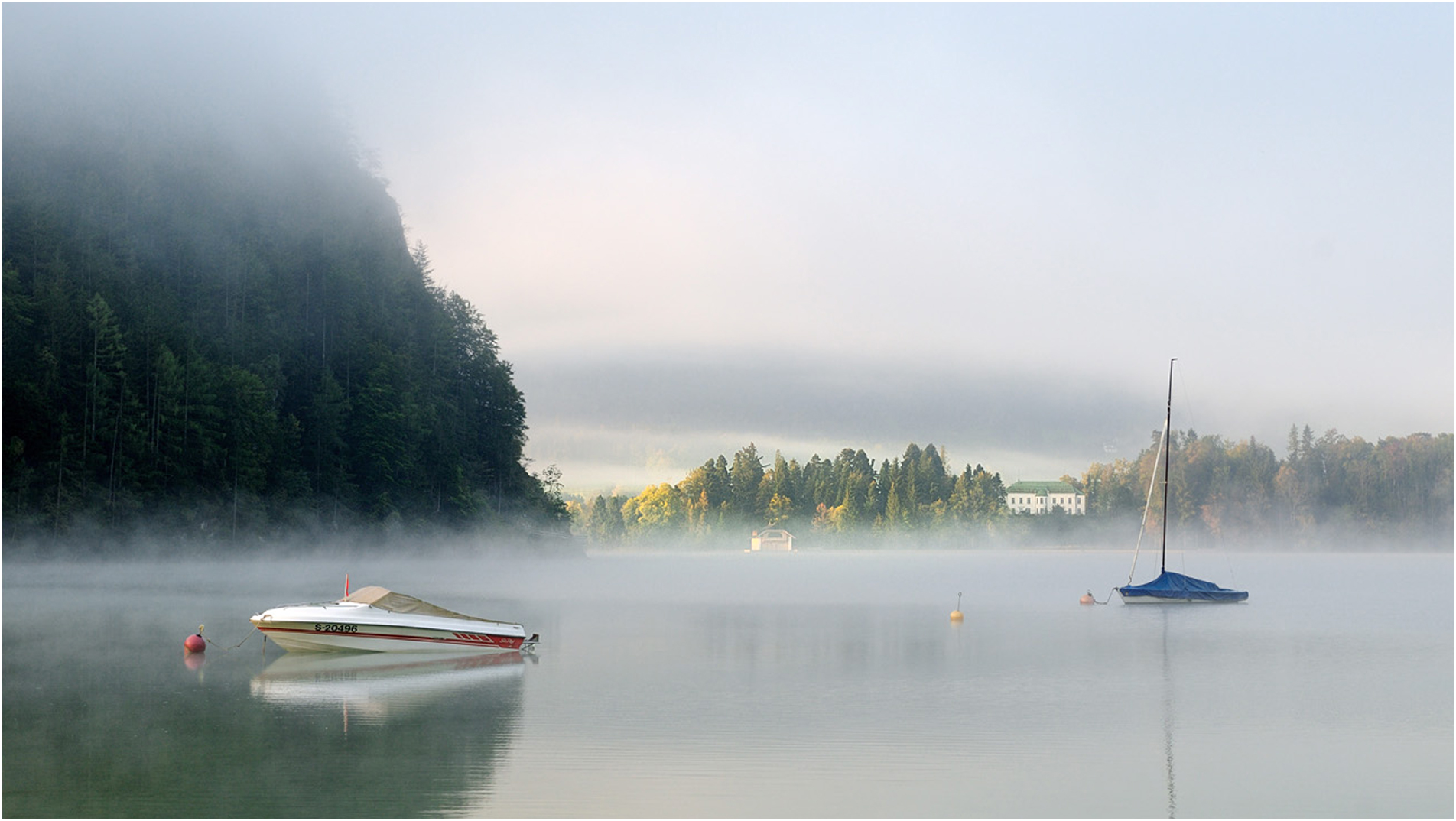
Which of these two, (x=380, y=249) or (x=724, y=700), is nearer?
(x=724, y=700)

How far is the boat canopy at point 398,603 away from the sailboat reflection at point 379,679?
4.08ft

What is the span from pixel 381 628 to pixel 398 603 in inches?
44.5

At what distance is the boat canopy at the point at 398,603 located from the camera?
119ft

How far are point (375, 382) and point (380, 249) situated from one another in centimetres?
2481

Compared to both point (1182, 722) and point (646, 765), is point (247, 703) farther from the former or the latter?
point (1182, 722)

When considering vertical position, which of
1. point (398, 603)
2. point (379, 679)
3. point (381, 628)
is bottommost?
point (379, 679)

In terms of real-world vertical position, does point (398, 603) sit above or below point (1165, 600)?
above

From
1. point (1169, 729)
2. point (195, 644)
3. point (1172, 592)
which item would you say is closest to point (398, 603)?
point (195, 644)

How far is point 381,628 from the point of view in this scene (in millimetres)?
35688

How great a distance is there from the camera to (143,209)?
115938 millimetres

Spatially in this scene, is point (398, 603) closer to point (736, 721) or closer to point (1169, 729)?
point (736, 721)

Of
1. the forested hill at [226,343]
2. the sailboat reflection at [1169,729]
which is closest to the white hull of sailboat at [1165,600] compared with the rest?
the sailboat reflection at [1169,729]

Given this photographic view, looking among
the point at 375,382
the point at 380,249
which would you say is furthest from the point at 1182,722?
the point at 380,249

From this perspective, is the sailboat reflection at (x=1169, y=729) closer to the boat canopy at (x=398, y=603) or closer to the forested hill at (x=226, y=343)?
the boat canopy at (x=398, y=603)
